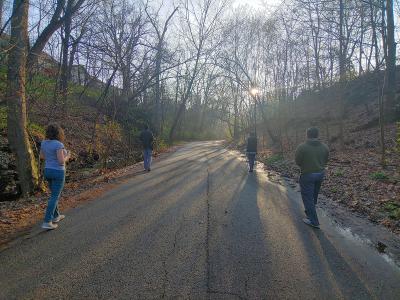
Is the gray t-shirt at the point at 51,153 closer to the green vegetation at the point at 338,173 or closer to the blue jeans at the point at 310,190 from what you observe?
the blue jeans at the point at 310,190

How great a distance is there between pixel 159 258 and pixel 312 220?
328 cm

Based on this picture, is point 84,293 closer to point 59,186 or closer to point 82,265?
point 82,265

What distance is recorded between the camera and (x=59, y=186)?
17.9 ft

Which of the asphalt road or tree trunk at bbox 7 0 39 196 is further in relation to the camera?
tree trunk at bbox 7 0 39 196

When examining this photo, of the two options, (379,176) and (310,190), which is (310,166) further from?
(379,176)

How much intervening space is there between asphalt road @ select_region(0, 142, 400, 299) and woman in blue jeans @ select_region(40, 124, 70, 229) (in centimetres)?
38

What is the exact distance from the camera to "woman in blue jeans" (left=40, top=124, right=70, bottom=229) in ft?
17.5

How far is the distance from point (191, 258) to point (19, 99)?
684cm

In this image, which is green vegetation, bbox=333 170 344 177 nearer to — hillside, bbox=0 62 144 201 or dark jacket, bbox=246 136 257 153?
dark jacket, bbox=246 136 257 153

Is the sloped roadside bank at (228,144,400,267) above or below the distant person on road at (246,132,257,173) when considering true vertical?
below

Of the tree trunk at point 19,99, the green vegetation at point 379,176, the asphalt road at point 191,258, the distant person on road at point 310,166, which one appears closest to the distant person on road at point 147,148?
the tree trunk at point 19,99

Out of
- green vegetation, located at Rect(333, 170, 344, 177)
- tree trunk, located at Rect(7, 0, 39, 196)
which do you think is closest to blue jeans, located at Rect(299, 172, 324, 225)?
Result: green vegetation, located at Rect(333, 170, 344, 177)

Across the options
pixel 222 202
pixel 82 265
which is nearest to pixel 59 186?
pixel 82 265

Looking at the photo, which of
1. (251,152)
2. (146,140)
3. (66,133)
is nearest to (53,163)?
(146,140)
